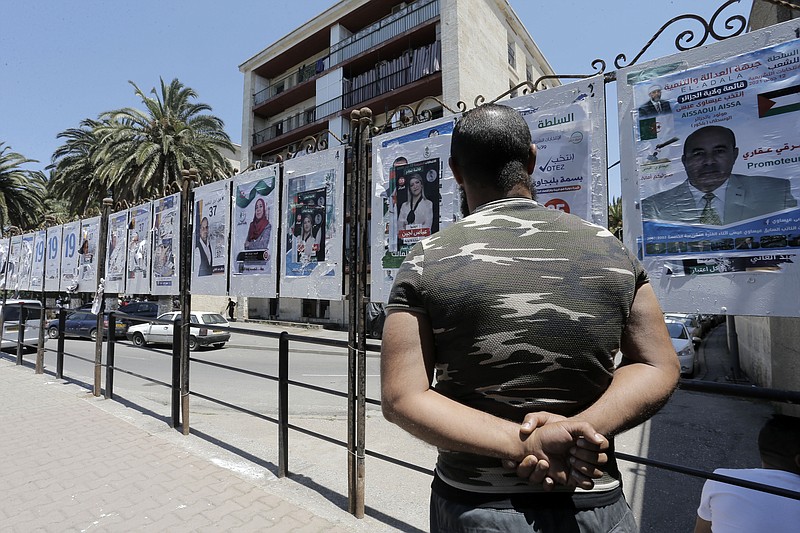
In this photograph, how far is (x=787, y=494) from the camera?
153cm

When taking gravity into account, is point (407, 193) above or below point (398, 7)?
below

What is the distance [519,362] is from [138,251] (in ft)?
23.6

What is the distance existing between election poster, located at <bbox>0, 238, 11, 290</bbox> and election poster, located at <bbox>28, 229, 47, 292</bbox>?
230cm

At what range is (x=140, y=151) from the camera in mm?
21156

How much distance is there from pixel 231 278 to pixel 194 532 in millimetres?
2576

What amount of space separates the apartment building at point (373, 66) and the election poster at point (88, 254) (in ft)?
38.2

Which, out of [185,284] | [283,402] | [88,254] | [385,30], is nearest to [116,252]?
[88,254]

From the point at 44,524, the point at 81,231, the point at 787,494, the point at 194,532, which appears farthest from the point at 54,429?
the point at 787,494

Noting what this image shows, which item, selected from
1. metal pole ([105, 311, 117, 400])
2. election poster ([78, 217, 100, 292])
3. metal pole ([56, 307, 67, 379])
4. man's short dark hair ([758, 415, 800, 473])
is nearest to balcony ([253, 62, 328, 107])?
election poster ([78, 217, 100, 292])

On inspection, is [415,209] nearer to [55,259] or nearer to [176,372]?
[176,372]

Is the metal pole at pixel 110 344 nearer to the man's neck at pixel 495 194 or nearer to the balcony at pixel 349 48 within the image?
the man's neck at pixel 495 194

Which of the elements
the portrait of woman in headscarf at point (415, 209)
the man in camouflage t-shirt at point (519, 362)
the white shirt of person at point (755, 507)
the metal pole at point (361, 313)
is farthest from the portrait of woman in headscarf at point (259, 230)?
the white shirt of person at point (755, 507)

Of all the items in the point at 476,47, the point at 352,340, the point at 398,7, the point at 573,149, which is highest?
the point at 398,7

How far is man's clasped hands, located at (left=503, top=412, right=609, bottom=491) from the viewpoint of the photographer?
3.39ft
